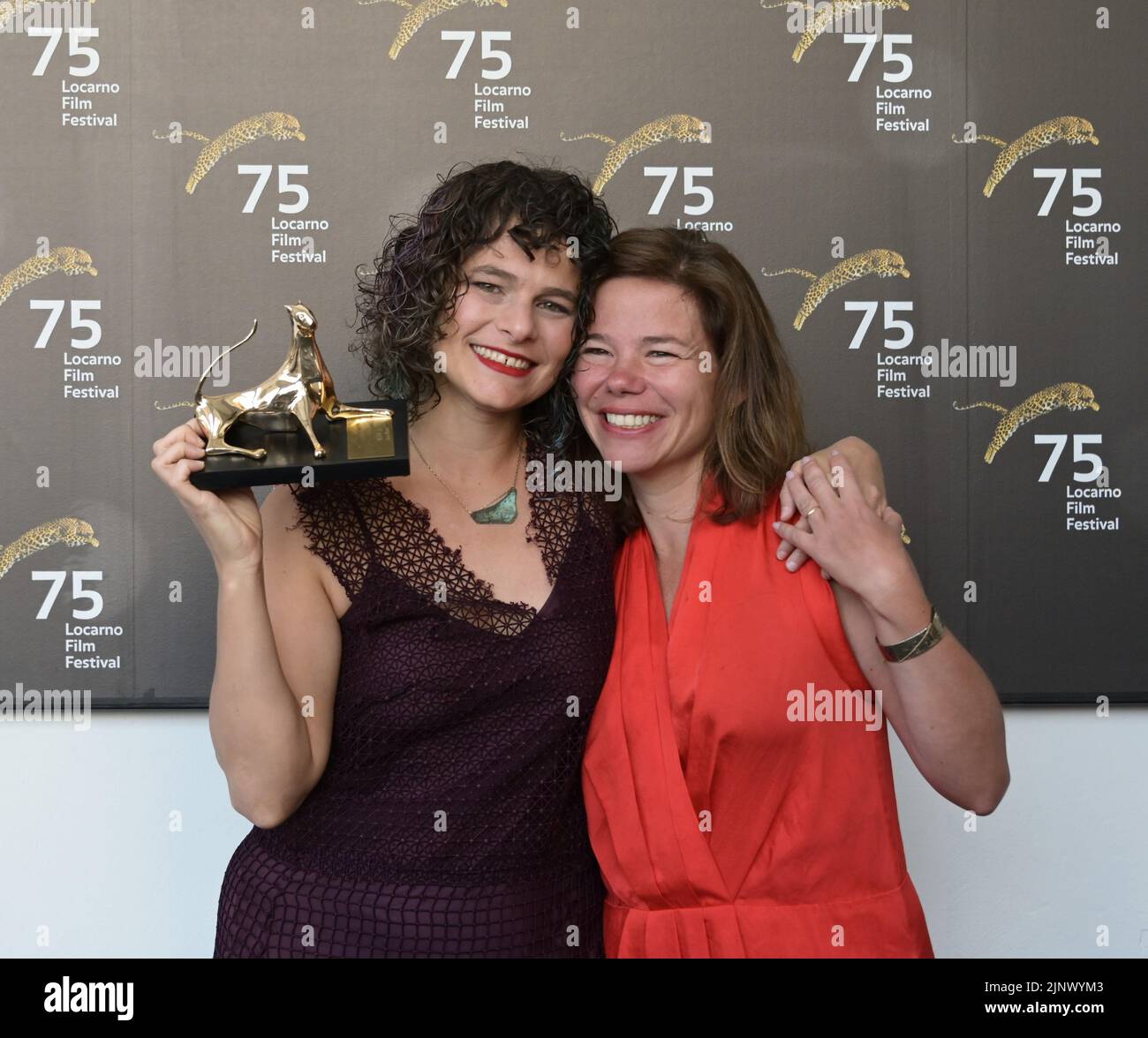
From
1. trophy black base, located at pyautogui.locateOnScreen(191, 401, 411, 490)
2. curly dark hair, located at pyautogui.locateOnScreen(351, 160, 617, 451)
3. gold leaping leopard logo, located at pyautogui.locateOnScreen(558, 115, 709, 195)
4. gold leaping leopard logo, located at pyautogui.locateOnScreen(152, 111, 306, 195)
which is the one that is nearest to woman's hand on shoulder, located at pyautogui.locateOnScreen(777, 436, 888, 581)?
curly dark hair, located at pyautogui.locateOnScreen(351, 160, 617, 451)

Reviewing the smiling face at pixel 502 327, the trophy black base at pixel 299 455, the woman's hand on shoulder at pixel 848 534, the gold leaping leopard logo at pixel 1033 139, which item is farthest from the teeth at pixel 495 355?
the gold leaping leopard logo at pixel 1033 139

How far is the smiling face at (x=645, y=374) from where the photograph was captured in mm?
1401

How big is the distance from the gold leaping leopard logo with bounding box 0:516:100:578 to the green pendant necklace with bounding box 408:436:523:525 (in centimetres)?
76

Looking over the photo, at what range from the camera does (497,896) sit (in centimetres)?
129

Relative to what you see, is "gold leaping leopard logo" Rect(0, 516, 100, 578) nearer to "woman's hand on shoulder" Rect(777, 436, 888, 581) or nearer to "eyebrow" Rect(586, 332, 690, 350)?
"eyebrow" Rect(586, 332, 690, 350)

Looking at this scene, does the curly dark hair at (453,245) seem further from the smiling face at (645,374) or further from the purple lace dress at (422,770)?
the purple lace dress at (422,770)

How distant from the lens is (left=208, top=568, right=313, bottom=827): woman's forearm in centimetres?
118

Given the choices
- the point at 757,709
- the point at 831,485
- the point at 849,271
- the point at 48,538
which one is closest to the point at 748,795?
the point at 757,709

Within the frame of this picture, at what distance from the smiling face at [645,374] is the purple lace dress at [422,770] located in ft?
0.82

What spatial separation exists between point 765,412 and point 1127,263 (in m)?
0.92
